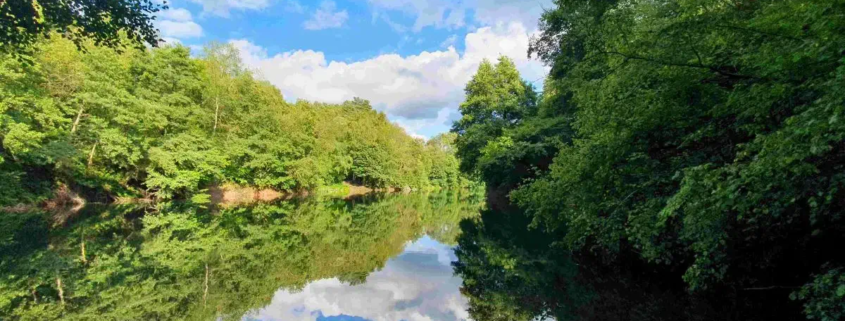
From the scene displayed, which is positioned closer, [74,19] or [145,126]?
[74,19]

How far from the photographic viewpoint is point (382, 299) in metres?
8.69

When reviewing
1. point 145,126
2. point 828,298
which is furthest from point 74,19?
point 145,126

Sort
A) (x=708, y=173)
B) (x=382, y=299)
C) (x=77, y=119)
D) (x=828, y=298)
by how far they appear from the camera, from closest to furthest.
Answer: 1. (x=828, y=298)
2. (x=708, y=173)
3. (x=382, y=299)
4. (x=77, y=119)

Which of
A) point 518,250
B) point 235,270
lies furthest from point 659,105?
point 235,270

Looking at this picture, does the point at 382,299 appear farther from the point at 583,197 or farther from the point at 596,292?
the point at 583,197

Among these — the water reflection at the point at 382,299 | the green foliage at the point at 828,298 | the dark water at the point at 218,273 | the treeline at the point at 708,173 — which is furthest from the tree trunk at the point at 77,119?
the green foliage at the point at 828,298

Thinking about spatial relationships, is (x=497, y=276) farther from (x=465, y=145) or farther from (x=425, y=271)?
(x=465, y=145)

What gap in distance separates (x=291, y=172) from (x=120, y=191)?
13.9 meters

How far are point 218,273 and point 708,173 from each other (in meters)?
9.99

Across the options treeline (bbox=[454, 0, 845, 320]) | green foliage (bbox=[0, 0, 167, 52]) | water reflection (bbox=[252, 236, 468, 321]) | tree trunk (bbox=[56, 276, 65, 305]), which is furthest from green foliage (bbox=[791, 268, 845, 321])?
green foliage (bbox=[0, 0, 167, 52])

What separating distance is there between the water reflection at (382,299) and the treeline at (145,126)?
479 inches

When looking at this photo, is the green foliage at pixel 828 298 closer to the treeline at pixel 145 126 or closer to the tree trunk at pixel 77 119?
the treeline at pixel 145 126

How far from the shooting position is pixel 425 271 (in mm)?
11594

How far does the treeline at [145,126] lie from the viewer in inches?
820
